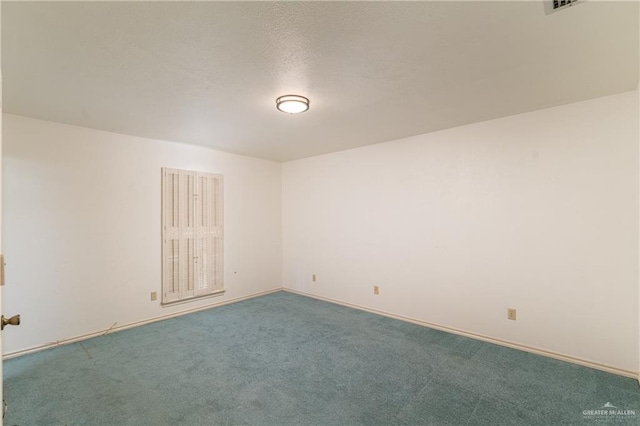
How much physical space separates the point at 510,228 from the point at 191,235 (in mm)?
4007

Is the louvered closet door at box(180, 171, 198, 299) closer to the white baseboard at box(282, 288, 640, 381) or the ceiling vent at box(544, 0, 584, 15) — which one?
the white baseboard at box(282, 288, 640, 381)

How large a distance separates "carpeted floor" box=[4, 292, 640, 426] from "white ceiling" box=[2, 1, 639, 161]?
7.85 ft

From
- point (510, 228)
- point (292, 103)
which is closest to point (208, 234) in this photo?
point (292, 103)

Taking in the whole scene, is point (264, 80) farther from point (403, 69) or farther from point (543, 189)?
point (543, 189)

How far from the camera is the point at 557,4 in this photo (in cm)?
161

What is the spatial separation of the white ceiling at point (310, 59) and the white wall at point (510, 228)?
413mm

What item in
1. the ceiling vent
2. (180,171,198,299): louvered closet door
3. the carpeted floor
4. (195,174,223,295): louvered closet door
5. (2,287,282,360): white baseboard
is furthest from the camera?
(195,174,223,295): louvered closet door

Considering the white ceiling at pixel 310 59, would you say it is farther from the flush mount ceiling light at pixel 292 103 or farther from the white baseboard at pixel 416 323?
the white baseboard at pixel 416 323

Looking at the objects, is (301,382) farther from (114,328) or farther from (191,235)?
(191,235)

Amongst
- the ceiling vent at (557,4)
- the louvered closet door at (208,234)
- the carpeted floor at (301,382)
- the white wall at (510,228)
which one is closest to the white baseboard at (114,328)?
the carpeted floor at (301,382)

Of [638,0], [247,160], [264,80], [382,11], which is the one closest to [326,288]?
[247,160]

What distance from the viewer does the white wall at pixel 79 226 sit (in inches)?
122

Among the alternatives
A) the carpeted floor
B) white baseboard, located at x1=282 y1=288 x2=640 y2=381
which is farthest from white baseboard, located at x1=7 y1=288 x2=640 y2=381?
the carpeted floor

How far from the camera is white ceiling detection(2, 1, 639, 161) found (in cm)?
167
